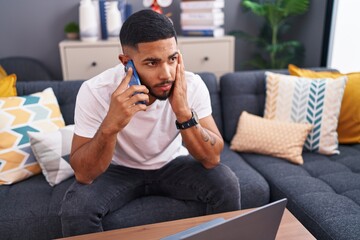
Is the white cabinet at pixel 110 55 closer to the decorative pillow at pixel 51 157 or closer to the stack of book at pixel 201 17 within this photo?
the stack of book at pixel 201 17

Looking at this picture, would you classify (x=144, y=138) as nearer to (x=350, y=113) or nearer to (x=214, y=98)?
(x=214, y=98)

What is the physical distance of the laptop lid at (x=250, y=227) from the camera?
73 cm

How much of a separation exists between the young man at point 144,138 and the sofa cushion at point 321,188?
0.28 metres

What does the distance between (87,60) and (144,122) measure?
127cm

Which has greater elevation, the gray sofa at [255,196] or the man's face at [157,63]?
the man's face at [157,63]

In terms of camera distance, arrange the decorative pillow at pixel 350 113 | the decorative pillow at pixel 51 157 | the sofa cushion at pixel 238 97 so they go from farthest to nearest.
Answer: the sofa cushion at pixel 238 97 < the decorative pillow at pixel 350 113 < the decorative pillow at pixel 51 157

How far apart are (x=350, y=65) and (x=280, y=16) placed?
657 mm

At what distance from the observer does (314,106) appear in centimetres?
195

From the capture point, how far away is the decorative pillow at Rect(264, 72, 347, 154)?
1.93 metres

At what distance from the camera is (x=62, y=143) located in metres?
1.69

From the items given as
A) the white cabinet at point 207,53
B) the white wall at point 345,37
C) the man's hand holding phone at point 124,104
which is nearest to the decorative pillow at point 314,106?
the white wall at point 345,37

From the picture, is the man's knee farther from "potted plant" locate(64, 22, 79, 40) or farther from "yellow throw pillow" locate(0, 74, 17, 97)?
"potted plant" locate(64, 22, 79, 40)

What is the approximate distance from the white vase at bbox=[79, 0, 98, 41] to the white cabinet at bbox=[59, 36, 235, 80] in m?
0.07

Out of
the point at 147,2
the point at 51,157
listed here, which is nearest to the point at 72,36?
the point at 147,2
